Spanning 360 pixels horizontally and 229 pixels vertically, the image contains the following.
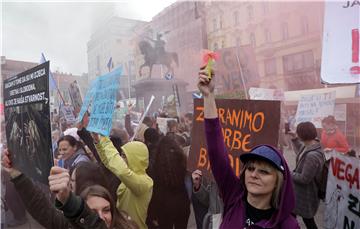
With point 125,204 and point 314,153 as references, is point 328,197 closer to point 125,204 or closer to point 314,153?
point 314,153

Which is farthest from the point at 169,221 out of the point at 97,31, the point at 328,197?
the point at 97,31

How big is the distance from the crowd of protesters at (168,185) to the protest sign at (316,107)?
0.09 m

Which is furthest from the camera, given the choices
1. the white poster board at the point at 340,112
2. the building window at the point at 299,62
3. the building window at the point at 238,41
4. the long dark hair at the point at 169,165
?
the white poster board at the point at 340,112

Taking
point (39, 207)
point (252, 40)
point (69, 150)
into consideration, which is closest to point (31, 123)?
point (39, 207)

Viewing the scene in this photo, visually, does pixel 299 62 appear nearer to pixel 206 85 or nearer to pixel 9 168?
pixel 206 85

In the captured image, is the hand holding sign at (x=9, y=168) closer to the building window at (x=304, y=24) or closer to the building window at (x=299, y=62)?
the building window at (x=299, y=62)

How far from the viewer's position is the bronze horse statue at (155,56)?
4223 mm

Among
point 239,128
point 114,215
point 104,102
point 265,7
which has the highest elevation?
point 265,7

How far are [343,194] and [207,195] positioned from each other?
1.00 metres

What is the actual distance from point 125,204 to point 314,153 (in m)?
1.60

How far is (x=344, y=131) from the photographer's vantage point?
4.27 meters

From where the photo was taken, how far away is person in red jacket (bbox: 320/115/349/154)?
370cm

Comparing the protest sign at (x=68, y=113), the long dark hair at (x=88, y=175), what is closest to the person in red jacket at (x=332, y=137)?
the long dark hair at (x=88, y=175)

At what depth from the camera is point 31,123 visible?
1.92m
